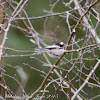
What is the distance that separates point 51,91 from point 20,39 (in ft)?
4.25

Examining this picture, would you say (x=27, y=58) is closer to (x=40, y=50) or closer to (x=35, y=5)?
(x=35, y=5)

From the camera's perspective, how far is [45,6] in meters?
5.30

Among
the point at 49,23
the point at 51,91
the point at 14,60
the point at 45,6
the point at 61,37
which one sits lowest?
the point at 51,91

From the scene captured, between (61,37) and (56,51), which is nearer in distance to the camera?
(56,51)

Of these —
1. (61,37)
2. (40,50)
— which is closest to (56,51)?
(40,50)

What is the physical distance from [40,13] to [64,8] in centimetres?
53

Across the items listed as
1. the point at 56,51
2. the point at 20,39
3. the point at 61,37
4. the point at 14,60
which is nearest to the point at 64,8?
the point at 61,37

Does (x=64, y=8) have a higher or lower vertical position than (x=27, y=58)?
higher

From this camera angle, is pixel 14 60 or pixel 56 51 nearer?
pixel 56 51

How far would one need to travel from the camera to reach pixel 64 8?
207 inches

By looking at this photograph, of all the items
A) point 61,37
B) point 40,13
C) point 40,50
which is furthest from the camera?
point 40,13

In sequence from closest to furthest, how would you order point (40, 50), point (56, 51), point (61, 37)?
point (40, 50), point (56, 51), point (61, 37)

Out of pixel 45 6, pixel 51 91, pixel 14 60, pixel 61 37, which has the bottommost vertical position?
pixel 51 91

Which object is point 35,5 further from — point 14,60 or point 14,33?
point 14,60
